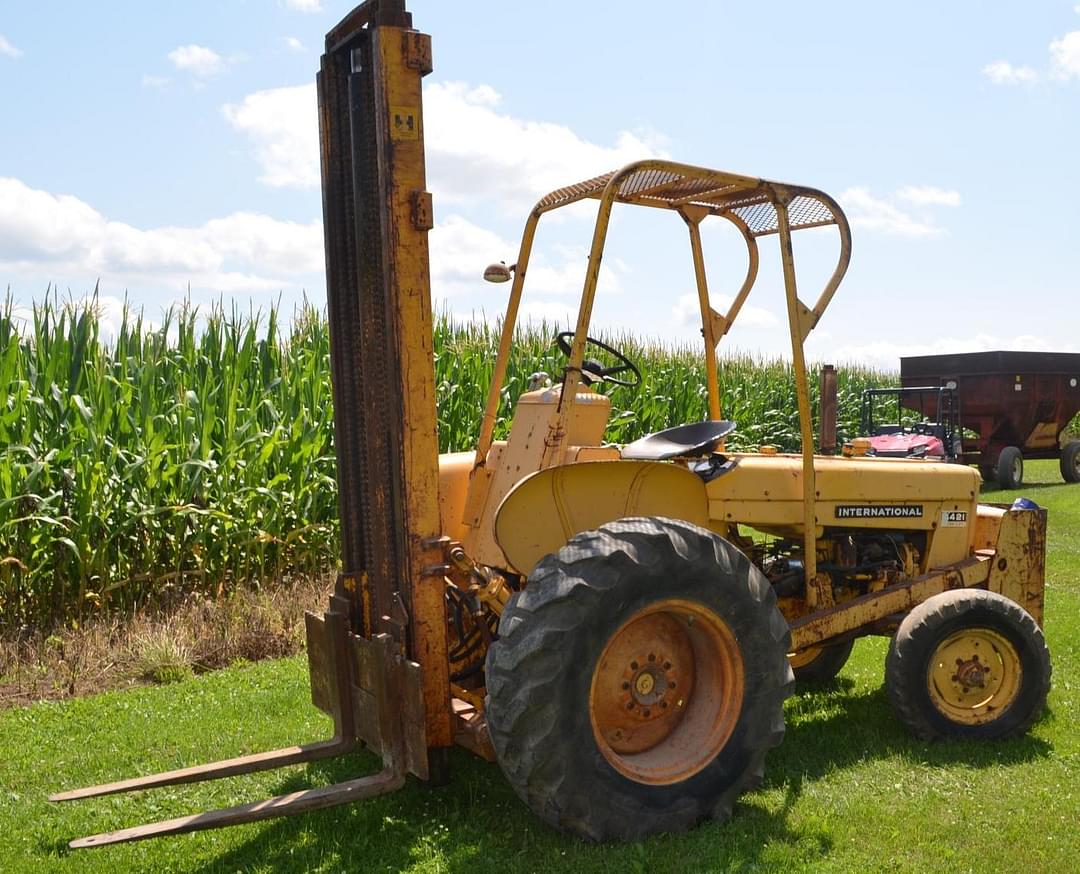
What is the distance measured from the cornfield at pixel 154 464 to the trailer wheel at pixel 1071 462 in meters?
16.3

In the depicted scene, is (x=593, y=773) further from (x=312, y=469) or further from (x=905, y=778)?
(x=312, y=469)

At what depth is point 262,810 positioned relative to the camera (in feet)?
12.3

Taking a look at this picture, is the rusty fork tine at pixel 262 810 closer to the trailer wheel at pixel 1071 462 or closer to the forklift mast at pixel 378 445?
the forklift mast at pixel 378 445

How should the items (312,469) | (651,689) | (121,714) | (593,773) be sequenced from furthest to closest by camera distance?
(312,469) → (121,714) → (651,689) → (593,773)

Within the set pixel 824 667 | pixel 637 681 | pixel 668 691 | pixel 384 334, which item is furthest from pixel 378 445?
pixel 824 667

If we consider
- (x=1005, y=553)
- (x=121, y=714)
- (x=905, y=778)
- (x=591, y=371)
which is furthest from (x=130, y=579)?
(x=1005, y=553)

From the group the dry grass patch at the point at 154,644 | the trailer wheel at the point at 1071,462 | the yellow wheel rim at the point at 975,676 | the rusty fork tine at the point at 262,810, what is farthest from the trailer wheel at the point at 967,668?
the trailer wheel at the point at 1071,462

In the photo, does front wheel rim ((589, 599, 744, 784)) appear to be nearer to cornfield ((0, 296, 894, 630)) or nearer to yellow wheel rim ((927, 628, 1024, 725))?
yellow wheel rim ((927, 628, 1024, 725))

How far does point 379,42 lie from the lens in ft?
12.7

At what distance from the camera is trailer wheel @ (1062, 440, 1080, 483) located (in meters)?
20.1

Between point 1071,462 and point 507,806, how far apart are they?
750 inches

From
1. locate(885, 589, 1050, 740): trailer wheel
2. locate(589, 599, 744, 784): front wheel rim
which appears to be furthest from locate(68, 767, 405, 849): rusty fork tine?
locate(885, 589, 1050, 740): trailer wheel

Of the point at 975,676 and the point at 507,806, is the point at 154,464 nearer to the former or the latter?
the point at 507,806

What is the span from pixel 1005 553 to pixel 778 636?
2.37 m
